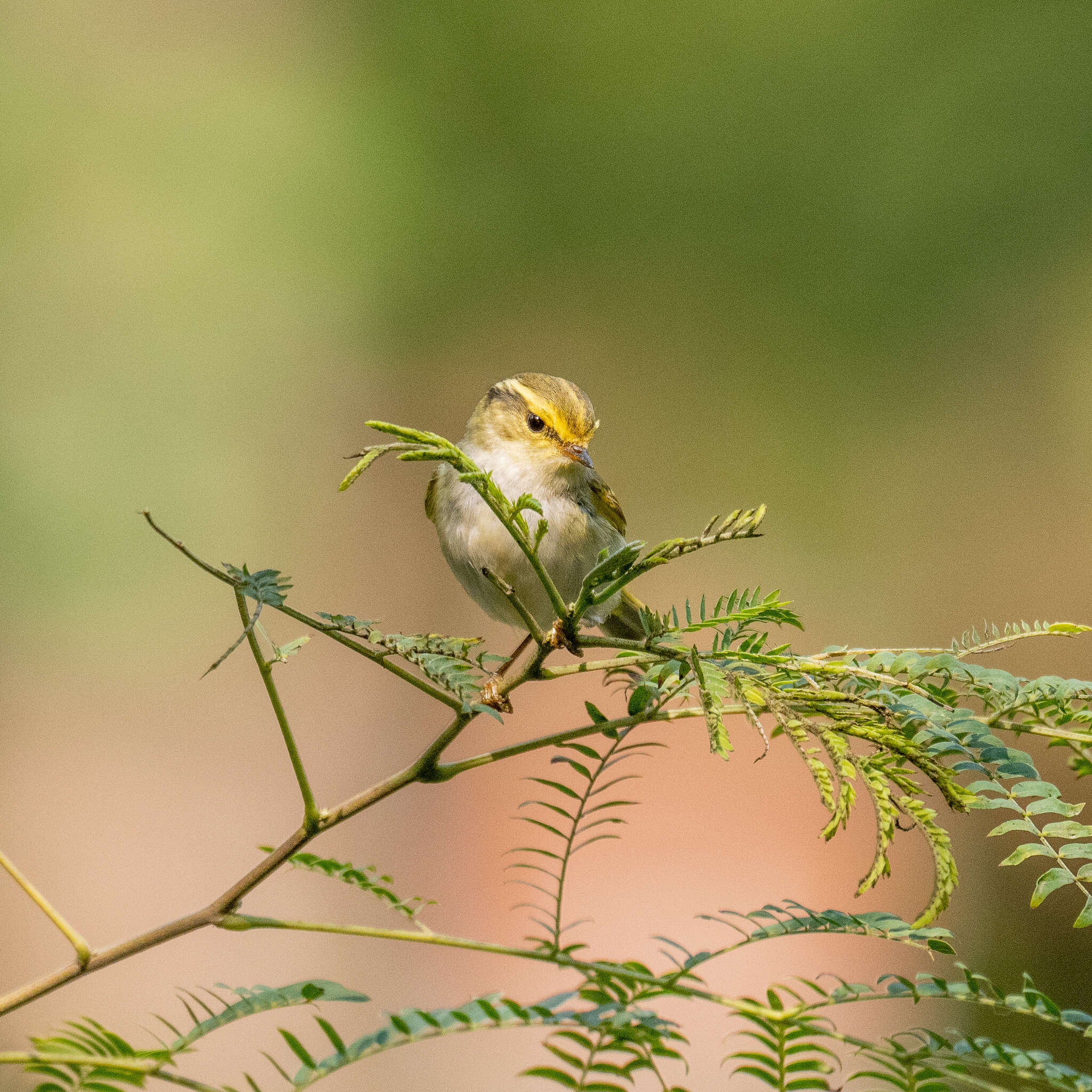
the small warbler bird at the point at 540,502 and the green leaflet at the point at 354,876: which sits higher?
the small warbler bird at the point at 540,502

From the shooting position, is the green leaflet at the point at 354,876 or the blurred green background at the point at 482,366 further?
the blurred green background at the point at 482,366

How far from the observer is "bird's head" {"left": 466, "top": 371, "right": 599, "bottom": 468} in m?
1.40

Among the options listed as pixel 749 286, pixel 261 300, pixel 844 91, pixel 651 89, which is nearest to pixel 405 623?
pixel 261 300

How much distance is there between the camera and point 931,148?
10.4ft

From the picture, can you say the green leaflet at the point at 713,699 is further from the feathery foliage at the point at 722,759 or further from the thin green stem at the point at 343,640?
the thin green stem at the point at 343,640

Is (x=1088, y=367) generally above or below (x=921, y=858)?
above

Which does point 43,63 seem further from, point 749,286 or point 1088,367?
point 1088,367

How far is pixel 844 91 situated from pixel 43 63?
248 centimetres

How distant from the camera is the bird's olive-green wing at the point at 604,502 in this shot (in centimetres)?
144

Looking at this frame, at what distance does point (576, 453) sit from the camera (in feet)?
4.49

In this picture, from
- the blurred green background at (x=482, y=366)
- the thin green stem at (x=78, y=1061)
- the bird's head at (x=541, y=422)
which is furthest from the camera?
the blurred green background at (x=482, y=366)

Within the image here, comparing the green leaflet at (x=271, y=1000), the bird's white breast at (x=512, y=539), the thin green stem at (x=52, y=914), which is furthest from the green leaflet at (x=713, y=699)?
the bird's white breast at (x=512, y=539)

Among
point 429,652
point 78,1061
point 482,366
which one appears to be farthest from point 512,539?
point 482,366

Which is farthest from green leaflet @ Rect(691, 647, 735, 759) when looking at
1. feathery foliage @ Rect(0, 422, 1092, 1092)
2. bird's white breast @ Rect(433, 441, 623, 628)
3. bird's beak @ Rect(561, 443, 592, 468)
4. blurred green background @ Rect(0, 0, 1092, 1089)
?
blurred green background @ Rect(0, 0, 1092, 1089)
